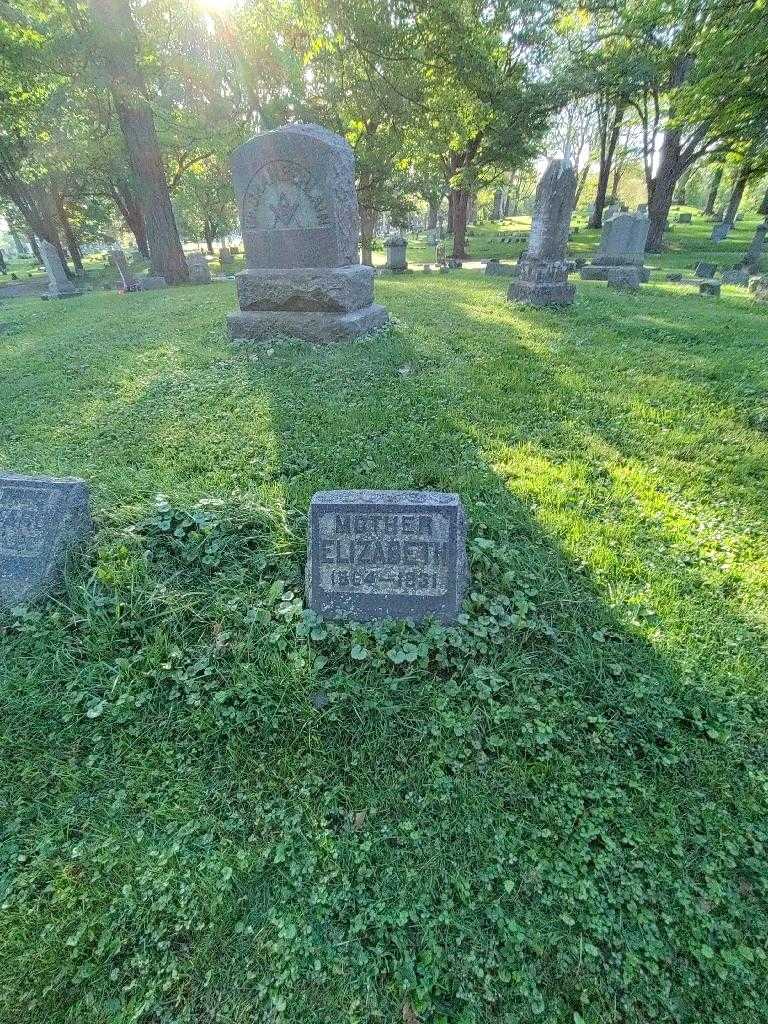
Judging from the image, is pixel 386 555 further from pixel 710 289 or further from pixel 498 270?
pixel 498 270

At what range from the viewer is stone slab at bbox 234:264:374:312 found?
5.93 m

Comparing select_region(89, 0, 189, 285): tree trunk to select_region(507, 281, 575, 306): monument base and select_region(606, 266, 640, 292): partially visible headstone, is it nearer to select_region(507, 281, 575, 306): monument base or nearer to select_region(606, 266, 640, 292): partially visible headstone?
select_region(507, 281, 575, 306): monument base

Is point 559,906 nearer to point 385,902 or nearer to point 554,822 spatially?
point 554,822

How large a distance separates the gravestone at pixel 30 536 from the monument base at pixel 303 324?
4.12m

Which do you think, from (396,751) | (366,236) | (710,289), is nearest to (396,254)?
(366,236)

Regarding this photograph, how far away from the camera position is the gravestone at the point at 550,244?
838 centimetres

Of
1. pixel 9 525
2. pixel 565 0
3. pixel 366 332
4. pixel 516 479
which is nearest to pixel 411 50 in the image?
pixel 565 0

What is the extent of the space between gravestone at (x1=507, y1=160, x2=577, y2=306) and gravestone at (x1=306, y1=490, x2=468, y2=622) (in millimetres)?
7552

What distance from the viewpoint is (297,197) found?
5.90 m

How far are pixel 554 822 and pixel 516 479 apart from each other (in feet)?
7.10

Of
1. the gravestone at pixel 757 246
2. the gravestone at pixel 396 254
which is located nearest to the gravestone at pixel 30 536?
the gravestone at pixel 396 254

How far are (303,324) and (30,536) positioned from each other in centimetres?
442

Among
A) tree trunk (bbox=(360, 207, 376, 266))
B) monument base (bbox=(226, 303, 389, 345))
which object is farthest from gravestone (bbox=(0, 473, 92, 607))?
tree trunk (bbox=(360, 207, 376, 266))

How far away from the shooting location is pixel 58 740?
83.2 inches
